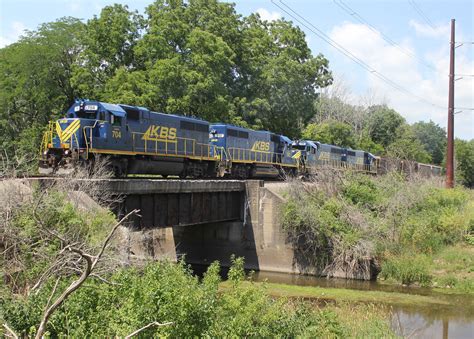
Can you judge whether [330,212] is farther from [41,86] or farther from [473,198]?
[41,86]

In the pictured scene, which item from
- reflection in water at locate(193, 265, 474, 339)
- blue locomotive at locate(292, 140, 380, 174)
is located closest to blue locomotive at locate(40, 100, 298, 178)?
blue locomotive at locate(292, 140, 380, 174)

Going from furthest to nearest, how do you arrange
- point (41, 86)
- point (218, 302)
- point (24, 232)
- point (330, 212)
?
point (41, 86)
point (330, 212)
point (24, 232)
point (218, 302)

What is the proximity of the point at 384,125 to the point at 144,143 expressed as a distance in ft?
202

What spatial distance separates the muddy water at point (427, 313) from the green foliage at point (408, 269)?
79 cm

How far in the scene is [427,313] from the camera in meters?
20.0

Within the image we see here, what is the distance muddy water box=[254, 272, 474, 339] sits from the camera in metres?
17.5

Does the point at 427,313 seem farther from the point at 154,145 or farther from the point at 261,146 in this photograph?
the point at 261,146

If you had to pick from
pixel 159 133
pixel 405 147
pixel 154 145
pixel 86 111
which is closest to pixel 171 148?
pixel 159 133

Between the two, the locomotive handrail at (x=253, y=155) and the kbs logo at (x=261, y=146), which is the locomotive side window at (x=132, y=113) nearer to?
the locomotive handrail at (x=253, y=155)

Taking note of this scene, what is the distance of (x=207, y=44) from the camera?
Result: 129 feet

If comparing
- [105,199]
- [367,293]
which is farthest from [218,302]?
[367,293]

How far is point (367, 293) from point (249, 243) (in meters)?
A: 9.45

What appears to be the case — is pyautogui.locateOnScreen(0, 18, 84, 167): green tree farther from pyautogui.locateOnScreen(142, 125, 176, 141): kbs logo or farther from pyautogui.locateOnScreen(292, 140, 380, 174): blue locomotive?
pyautogui.locateOnScreen(292, 140, 380, 174): blue locomotive

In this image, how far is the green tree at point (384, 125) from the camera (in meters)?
78.3
